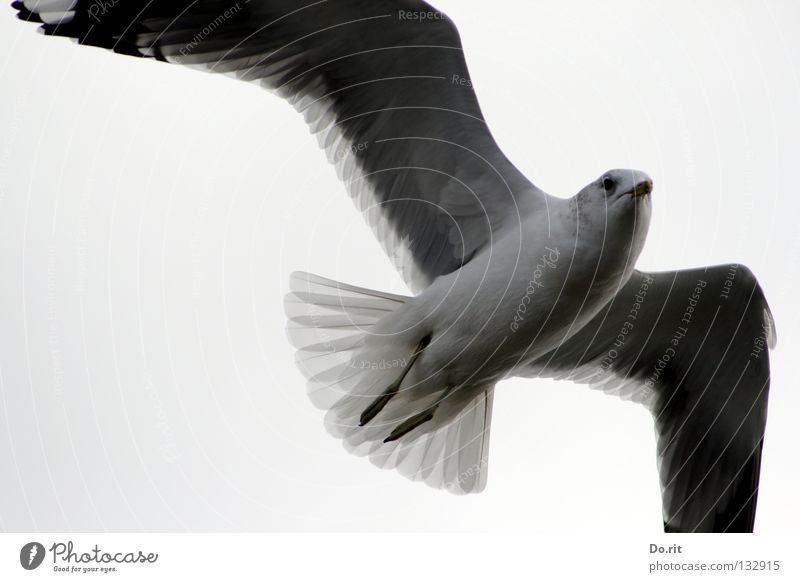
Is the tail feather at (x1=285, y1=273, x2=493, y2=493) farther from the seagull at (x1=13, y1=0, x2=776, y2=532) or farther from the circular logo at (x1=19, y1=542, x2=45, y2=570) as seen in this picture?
the circular logo at (x1=19, y1=542, x2=45, y2=570)

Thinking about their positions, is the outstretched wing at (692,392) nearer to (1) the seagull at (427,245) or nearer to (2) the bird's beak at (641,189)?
(1) the seagull at (427,245)

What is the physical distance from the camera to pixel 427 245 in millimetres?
2834

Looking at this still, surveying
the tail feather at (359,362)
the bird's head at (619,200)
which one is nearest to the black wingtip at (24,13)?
the tail feather at (359,362)

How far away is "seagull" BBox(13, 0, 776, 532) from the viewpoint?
247 cm

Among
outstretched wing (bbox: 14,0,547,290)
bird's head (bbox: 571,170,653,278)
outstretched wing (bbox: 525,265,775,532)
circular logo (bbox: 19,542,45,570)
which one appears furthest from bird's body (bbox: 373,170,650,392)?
circular logo (bbox: 19,542,45,570)

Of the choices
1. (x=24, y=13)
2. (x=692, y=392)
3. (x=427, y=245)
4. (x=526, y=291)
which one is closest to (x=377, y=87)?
(x=427, y=245)

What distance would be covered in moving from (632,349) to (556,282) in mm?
854

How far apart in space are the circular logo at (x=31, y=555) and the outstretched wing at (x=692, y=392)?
152 centimetres

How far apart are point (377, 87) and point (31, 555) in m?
1.55

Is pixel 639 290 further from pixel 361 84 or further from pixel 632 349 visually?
pixel 361 84

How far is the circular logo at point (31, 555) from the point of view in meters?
2.47

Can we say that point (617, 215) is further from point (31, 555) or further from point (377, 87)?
point (31, 555)

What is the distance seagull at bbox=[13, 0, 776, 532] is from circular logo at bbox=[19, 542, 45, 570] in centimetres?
81

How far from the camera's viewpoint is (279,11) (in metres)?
2.56
